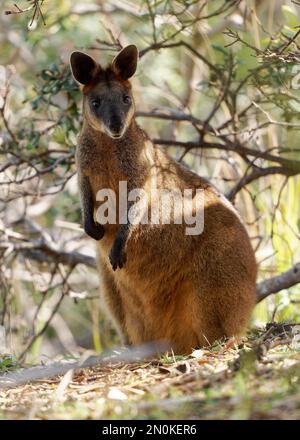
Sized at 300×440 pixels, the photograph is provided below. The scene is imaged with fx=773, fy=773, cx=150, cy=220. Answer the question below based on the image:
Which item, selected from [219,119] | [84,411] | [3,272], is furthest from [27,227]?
[84,411]

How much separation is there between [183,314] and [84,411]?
95.4 inches

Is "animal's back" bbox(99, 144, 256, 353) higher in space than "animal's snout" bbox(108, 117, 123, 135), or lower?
lower

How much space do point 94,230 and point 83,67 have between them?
1223mm

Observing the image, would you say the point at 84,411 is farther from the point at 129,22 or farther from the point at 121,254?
the point at 129,22

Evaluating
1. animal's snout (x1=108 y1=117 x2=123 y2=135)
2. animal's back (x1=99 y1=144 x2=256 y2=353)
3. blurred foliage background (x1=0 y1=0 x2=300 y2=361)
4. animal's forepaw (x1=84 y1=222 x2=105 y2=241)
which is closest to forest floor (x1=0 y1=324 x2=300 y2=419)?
animal's back (x1=99 y1=144 x2=256 y2=353)

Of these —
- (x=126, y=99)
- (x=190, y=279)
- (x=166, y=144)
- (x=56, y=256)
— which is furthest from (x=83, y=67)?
(x=56, y=256)

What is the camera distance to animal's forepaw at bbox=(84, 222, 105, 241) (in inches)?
225

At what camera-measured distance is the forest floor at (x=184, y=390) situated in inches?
128

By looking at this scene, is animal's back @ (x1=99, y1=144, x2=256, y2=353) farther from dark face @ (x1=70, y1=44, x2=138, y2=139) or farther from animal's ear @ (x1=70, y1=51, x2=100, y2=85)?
animal's ear @ (x1=70, y1=51, x2=100, y2=85)

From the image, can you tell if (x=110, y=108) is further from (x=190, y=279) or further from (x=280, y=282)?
(x=280, y=282)

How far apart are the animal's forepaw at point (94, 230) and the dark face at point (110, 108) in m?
0.70

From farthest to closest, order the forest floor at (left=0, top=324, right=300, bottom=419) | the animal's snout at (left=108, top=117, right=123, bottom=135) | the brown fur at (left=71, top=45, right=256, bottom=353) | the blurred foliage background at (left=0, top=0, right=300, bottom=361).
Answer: the blurred foliage background at (left=0, top=0, right=300, bottom=361) < the brown fur at (left=71, top=45, right=256, bottom=353) < the animal's snout at (left=108, top=117, right=123, bottom=135) < the forest floor at (left=0, top=324, right=300, bottom=419)

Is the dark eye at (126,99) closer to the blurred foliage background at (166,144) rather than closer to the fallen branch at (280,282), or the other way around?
the blurred foliage background at (166,144)

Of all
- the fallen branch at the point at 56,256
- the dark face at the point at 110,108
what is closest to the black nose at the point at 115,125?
the dark face at the point at 110,108
